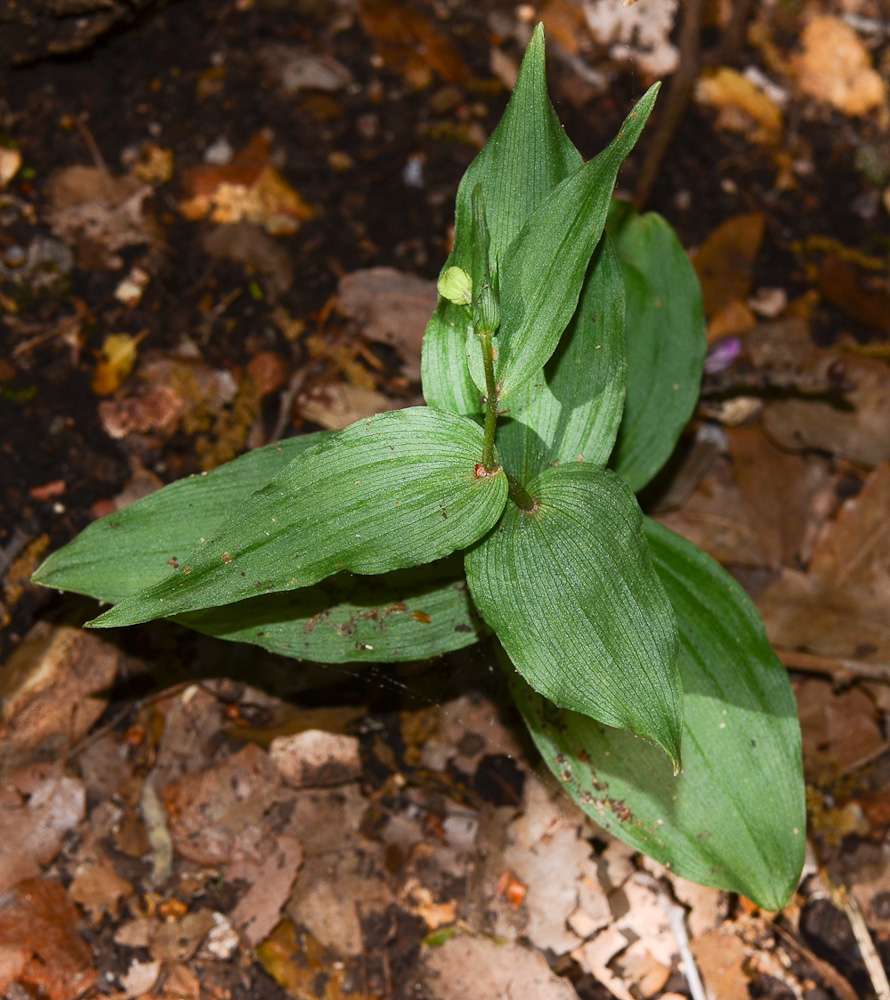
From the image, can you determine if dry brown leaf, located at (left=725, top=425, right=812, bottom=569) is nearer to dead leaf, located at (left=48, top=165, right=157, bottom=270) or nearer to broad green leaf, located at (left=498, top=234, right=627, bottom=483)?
broad green leaf, located at (left=498, top=234, right=627, bottom=483)

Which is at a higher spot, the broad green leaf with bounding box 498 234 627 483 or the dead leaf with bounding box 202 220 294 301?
the broad green leaf with bounding box 498 234 627 483

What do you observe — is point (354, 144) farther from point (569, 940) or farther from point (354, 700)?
point (569, 940)

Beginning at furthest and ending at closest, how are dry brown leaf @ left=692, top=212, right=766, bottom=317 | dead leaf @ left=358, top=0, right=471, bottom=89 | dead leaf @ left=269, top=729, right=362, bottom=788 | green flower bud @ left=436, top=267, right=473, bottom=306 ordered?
dead leaf @ left=358, top=0, right=471, bottom=89 < dry brown leaf @ left=692, top=212, right=766, bottom=317 < dead leaf @ left=269, top=729, right=362, bottom=788 < green flower bud @ left=436, top=267, right=473, bottom=306

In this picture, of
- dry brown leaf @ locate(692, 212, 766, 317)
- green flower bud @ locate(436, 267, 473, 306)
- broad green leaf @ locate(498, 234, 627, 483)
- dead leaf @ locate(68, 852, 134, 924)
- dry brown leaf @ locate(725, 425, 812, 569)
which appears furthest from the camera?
dry brown leaf @ locate(692, 212, 766, 317)

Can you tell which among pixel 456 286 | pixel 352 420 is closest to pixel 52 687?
pixel 352 420

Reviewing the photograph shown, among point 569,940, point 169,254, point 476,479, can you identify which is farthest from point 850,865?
point 169,254

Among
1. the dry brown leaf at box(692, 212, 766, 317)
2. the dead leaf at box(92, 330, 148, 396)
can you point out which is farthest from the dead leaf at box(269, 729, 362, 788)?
the dry brown leaf at box(692, 212, 766, 317)
